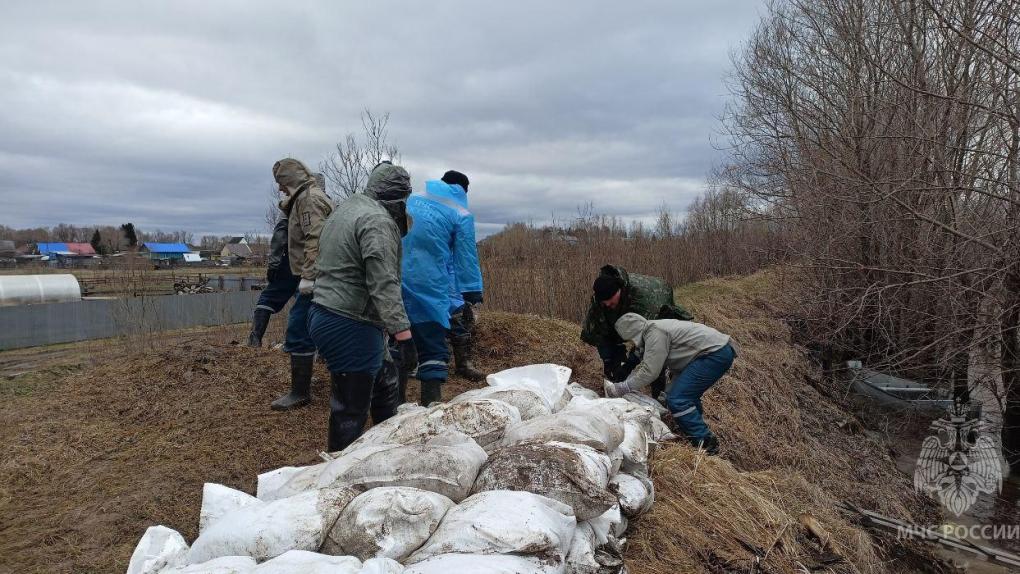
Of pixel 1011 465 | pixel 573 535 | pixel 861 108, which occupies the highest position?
pixel 861 108

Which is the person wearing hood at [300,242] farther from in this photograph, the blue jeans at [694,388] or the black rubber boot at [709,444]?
the black rubber boot at [709,444]

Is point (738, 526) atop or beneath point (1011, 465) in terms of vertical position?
atop

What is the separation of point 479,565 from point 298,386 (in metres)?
2.74

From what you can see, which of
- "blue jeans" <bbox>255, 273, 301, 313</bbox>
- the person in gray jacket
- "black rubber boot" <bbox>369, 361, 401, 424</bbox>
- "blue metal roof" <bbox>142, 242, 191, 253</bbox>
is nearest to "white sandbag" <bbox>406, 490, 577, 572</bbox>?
"black rubber boot" <bbox>369, 361, 401, 424</bbox>

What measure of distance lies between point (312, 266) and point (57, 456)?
1846 mm

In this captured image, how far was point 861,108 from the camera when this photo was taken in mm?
9125

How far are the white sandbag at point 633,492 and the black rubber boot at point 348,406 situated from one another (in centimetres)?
126

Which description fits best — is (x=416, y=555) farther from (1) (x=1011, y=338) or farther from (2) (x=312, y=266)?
(1) (x=1011, y=338)

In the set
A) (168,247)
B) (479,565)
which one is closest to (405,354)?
(479,565)

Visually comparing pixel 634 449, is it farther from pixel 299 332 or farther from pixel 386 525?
pixel 299 332

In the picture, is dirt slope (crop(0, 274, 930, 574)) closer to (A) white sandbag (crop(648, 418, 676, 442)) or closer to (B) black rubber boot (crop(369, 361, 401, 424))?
(A) white sandbag (crop(648, 418, 676, 442))

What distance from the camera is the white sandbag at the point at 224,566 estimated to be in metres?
1.84

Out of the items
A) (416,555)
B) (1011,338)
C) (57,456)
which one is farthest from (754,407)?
(57,456)

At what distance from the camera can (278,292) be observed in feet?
15.6
